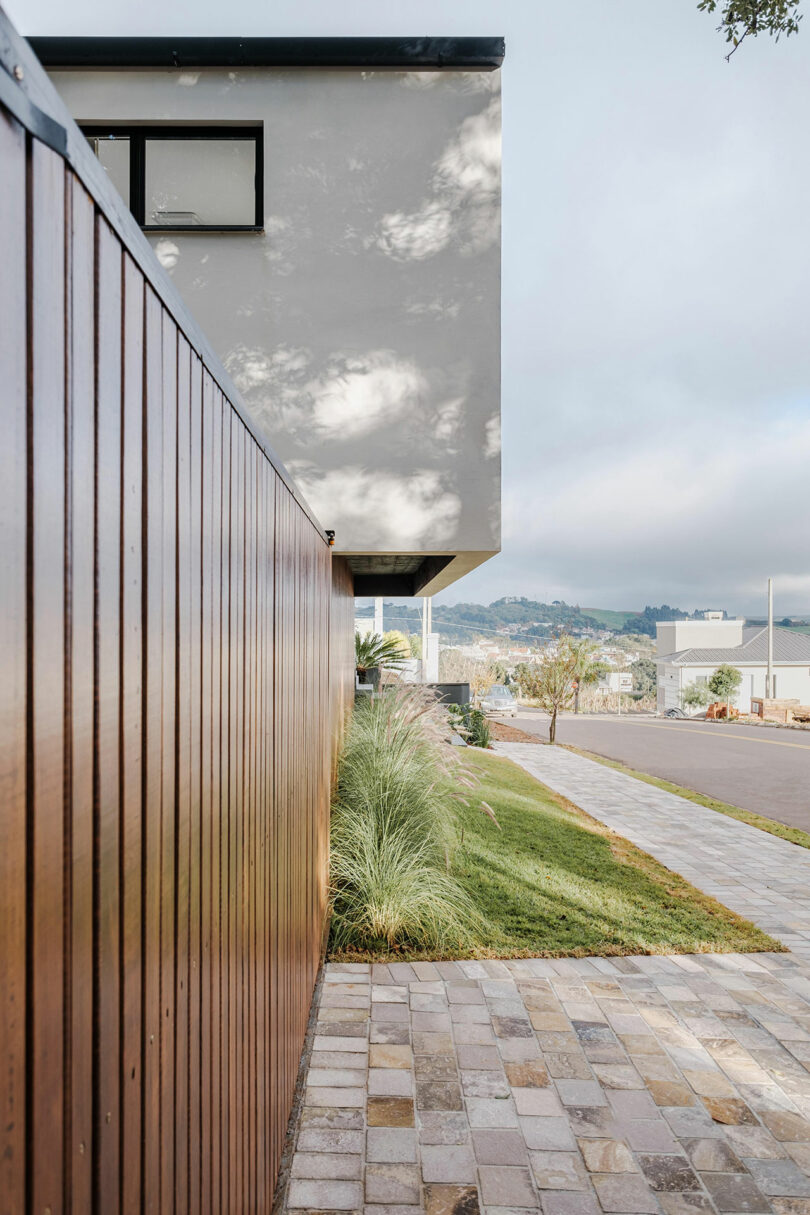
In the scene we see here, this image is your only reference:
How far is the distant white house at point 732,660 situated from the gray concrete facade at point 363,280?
4302 cm

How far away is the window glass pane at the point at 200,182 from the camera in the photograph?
18.9 feet

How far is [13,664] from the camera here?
2.21 ft

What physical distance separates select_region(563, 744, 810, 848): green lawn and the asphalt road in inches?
10.6

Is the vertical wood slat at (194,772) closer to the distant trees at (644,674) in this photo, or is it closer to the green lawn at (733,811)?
the green lawn at (733,811)

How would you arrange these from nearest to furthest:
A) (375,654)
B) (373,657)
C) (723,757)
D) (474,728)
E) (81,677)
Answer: (81,677), (373,657), (375,654), (474,728), (723,757)

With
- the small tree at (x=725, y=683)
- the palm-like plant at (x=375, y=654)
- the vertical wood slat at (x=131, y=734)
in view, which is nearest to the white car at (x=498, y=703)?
the palm-like plant at (x=375, y=654)

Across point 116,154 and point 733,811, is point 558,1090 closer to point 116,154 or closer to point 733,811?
point 116,154

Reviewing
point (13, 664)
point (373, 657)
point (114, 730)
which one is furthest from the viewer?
point (373, 657)

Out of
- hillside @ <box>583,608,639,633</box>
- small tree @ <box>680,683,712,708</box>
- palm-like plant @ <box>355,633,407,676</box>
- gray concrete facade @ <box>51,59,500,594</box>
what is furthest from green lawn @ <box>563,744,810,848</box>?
hillside @ <box>583,608,639,633</box>

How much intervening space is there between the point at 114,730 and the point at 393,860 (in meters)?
3.95

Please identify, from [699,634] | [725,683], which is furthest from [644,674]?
[725,683]

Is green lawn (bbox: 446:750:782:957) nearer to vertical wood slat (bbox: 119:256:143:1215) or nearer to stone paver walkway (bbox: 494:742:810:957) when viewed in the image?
stone paver walkway (bbox: 494:742:810:957)

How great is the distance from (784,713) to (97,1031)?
103 feet

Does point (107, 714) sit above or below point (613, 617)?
below
